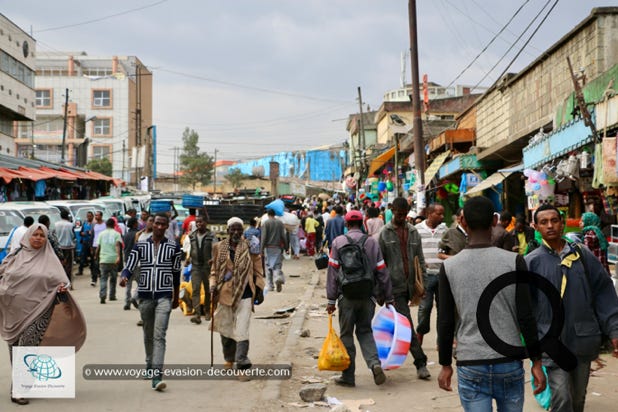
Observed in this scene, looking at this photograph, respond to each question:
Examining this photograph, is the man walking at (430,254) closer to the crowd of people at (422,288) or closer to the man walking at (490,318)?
the crowd of people at (422,288)

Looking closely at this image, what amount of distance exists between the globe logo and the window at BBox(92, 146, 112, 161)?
84642 mm

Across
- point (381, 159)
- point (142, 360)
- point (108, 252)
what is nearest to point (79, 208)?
point (108, 252)

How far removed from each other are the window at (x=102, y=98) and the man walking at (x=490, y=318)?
88540 millimetres

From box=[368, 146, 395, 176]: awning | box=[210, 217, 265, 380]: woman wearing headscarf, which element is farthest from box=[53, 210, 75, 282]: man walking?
box=[368, 146, 395, 176]: awning

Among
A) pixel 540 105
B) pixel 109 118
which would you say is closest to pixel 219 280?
pixel 540 105

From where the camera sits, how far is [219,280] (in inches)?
337

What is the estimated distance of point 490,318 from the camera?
4.25m

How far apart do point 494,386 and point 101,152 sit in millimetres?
89950

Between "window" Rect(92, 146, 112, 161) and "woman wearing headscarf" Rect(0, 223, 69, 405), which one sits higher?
"window" Rect(92, 146, 112, 161)

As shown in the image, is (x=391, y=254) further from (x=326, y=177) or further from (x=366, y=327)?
(x=326, y=177)

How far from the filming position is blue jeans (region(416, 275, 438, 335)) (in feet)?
30.0

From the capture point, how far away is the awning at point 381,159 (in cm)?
3556

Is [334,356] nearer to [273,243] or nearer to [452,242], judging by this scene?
[452,242]

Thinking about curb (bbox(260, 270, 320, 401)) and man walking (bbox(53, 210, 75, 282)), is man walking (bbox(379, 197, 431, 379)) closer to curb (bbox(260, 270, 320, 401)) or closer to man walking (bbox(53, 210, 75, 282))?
curb (bbox(260, 270, 320, 401))
